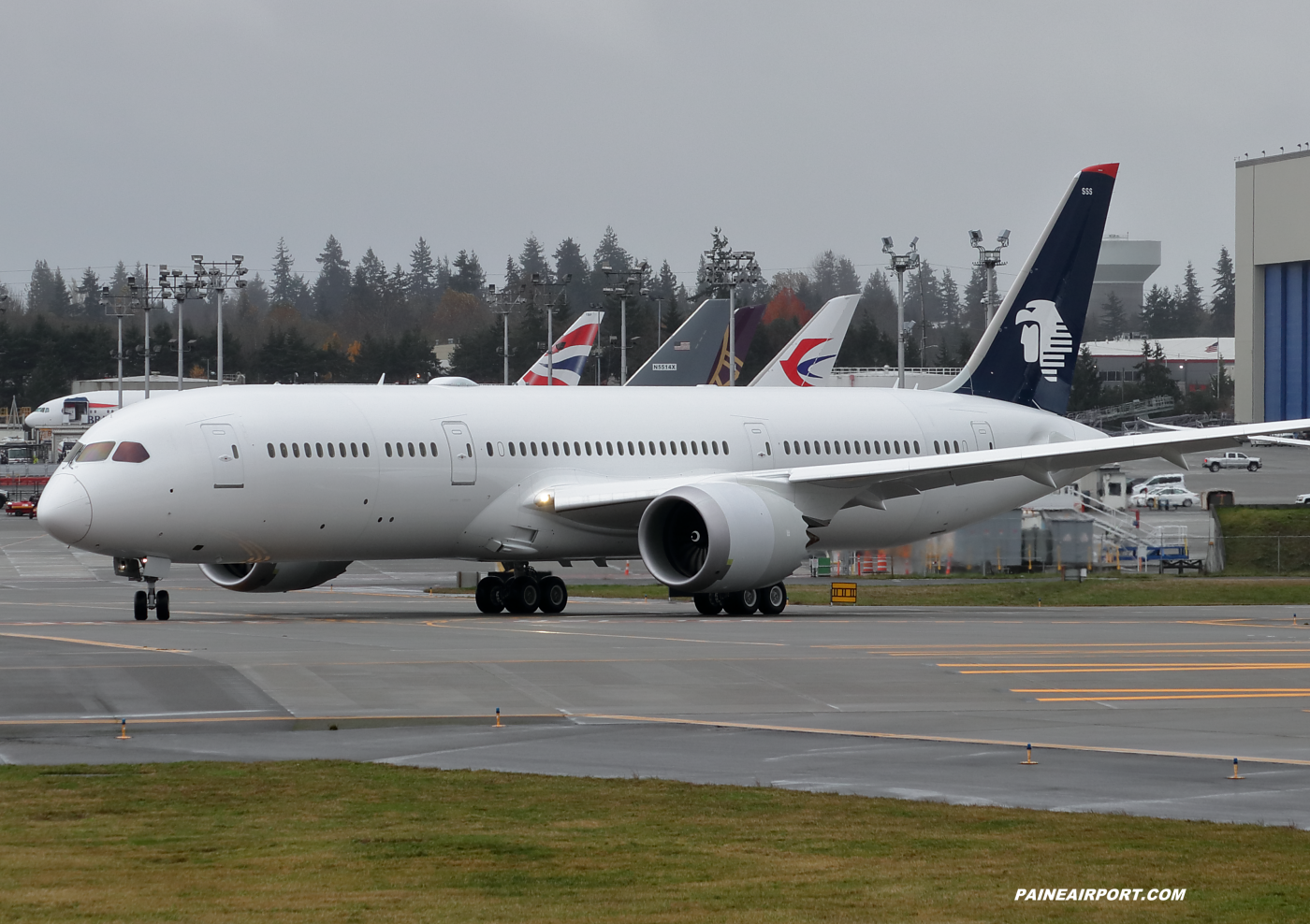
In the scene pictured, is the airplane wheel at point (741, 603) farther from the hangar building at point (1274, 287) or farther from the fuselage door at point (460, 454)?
the hangar building at point (1274, 287)

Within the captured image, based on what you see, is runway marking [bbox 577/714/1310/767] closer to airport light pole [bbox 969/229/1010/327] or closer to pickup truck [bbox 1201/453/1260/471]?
airport light pole [bbox 969/229/1010/327]

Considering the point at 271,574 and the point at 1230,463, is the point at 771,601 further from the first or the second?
the point at 1230,463

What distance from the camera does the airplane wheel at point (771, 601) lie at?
37.0 m

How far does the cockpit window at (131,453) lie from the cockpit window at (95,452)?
18cm

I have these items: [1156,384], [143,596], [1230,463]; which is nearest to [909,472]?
[143,596]

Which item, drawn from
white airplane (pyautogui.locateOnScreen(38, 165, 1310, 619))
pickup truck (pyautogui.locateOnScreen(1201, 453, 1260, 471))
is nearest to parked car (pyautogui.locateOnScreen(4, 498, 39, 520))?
white airplane (pyautogui.locateOnScreen(38, 165, 1310, 619))

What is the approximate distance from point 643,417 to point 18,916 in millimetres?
28903

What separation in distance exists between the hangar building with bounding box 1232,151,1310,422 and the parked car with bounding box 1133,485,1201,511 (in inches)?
572

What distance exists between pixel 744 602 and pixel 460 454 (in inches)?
247

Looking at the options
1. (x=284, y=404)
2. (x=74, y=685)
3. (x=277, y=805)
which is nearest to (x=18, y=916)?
(x=277, y=805)

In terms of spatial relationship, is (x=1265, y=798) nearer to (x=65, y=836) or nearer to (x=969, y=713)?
(x=969, y=713)

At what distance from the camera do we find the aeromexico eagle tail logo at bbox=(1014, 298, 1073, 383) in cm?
4419

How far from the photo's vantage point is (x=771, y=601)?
122 feet

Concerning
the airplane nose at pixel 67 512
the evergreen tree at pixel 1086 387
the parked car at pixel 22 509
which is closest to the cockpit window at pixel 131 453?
the airplane nose at pixel 67 512
